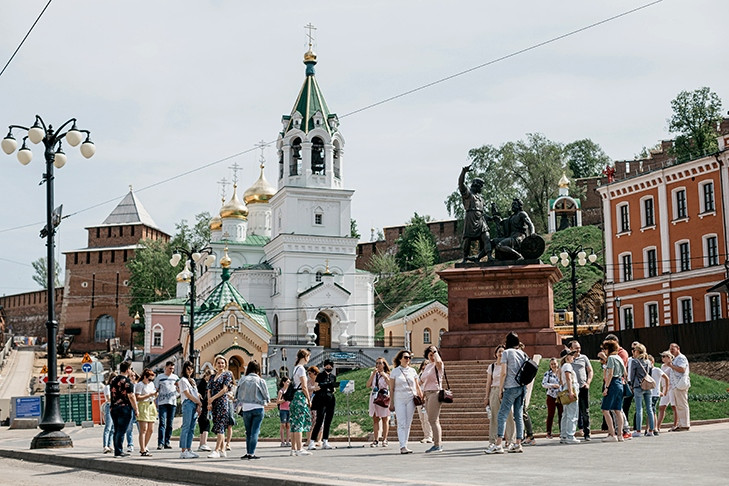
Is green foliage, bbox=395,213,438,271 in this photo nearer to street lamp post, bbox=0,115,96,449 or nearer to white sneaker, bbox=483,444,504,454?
street lamp post, bbox=0,115,96,449

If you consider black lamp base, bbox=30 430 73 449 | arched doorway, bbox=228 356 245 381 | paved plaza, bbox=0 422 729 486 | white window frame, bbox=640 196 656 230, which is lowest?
black lamp base, bbox=30 430 73 449

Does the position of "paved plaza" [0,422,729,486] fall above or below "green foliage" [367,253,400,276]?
below

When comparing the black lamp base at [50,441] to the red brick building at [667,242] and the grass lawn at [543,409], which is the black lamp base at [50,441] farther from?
the red brick building at [667,242]

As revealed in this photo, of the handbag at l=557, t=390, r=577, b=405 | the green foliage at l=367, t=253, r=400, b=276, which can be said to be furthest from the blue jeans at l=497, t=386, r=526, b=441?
the green foliage at l=367, t=253, r=400, b=276

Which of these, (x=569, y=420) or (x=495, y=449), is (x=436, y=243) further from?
(x=495, y=449)

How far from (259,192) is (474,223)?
50.2 metres

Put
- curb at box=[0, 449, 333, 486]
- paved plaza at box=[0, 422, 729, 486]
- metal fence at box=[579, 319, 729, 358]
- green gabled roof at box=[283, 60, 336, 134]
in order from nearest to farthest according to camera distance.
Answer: paved plaza at box=[0, 422, 729, 486], curb at box=[0, 449, 333, 486], metal fence at box=[579, 319, 729, 358], green gabled roof at box=[283, 60, 336, 134]

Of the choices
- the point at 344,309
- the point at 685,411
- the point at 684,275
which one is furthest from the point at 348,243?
the point at 685,411

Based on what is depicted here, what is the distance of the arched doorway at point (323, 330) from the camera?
6031 centimetres

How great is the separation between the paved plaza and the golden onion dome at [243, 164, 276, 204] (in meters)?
58.9

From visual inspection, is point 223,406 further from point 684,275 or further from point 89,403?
point 684,275

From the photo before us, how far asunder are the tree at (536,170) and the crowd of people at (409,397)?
65.3 meters

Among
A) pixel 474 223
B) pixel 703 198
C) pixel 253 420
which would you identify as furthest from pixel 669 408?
pixel 703 198

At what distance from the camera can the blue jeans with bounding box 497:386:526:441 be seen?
44.4 feet
